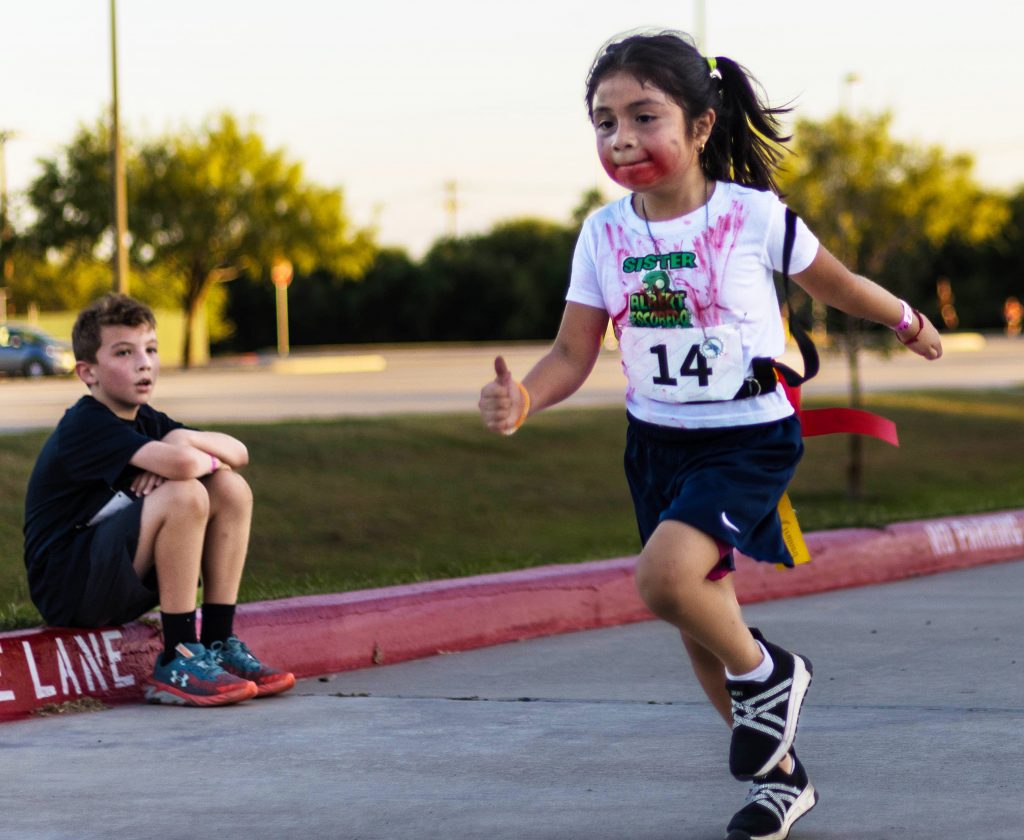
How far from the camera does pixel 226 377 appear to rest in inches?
1172

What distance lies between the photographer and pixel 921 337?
379 cm

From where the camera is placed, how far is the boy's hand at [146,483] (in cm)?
518

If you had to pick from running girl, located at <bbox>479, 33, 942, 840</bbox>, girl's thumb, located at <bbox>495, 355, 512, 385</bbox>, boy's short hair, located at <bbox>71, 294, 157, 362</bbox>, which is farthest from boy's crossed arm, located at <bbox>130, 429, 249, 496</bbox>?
girl's thumb, located at <bbox>495, 355, 512, 385</bbox>

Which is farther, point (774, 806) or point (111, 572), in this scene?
point (111, 572)

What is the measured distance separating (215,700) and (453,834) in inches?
68.5

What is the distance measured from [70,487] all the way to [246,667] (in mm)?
826

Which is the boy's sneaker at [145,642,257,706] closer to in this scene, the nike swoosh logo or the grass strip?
the grass strip

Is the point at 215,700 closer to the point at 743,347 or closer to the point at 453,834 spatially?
the point at 453,834

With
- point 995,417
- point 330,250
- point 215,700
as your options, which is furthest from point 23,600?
point 330,250

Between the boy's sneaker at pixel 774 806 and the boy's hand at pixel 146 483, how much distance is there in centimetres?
243

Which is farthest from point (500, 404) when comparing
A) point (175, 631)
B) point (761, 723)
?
point (175, 631)

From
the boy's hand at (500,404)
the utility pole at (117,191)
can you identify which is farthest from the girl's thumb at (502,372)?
the utility pole at (117,191)

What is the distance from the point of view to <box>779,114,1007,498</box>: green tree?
1345cm

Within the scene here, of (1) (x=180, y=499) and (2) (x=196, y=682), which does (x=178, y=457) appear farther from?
(2) (x=196, y=682)
